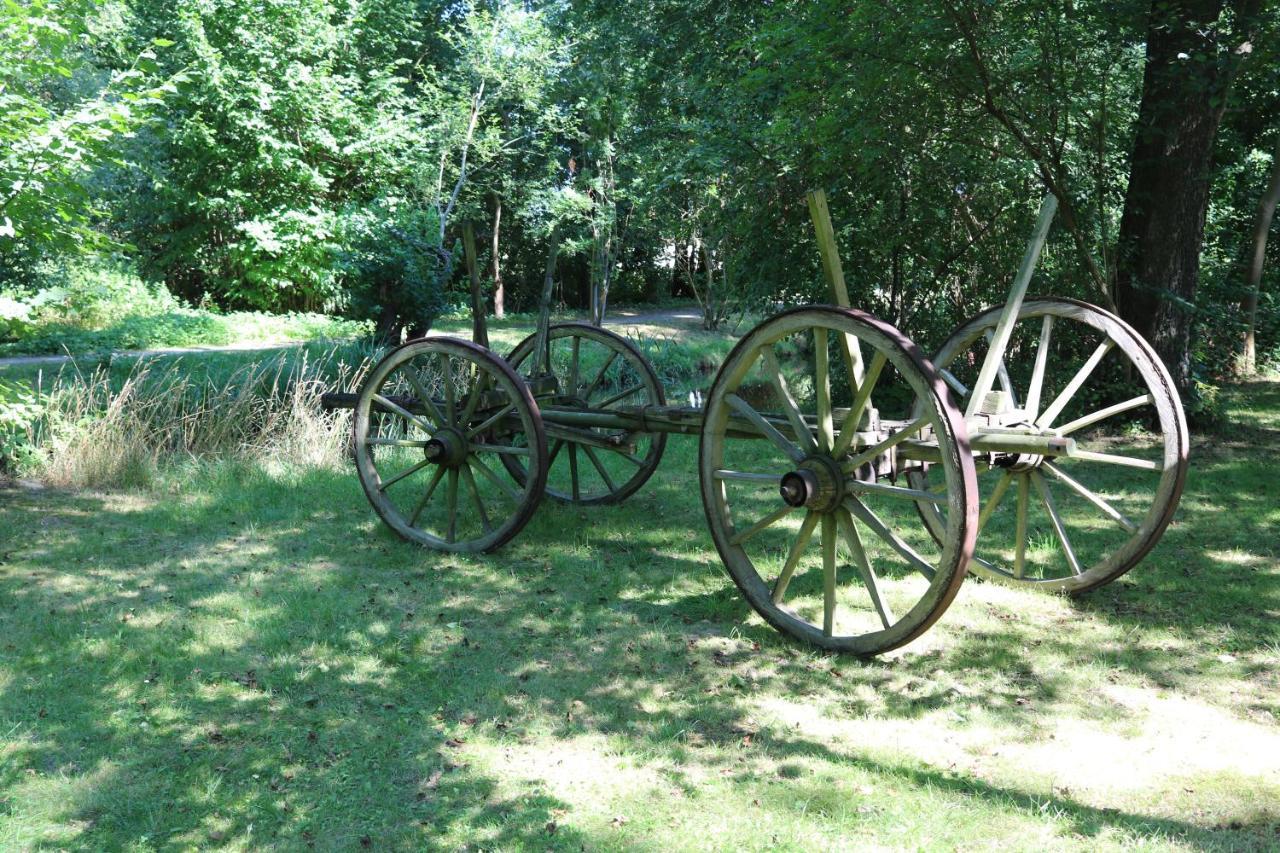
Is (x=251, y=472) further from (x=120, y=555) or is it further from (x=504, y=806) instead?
(x=504, y=806)

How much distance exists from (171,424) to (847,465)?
20.2 ft

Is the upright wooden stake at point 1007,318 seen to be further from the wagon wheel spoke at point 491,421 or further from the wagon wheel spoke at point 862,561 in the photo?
the wagon wheel spoke at point 491,421

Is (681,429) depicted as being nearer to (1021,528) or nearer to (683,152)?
(1021,528)

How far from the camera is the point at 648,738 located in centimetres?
374

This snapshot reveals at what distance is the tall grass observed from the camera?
7.69 m

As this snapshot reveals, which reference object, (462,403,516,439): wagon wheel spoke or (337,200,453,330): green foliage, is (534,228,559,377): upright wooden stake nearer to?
(462,403,516,439): wagon wheel spoke

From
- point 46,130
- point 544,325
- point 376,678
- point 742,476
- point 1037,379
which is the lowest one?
point 376,678

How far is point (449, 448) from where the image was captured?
5832 mm

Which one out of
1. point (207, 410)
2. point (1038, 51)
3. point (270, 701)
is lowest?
point (270, 701)

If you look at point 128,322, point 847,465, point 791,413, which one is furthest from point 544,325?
point 128,322

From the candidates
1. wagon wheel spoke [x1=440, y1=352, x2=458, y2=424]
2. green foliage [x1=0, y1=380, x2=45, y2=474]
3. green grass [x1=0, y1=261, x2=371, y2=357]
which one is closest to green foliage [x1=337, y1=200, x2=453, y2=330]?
green grass [x1=0, y1=261, x2=371, y2=357]

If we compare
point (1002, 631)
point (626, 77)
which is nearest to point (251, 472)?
point (1002, 631)

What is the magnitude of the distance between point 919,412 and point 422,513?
354 cm

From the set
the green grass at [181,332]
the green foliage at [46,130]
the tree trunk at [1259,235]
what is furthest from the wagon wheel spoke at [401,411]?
the tree trunk at [1259,235]
